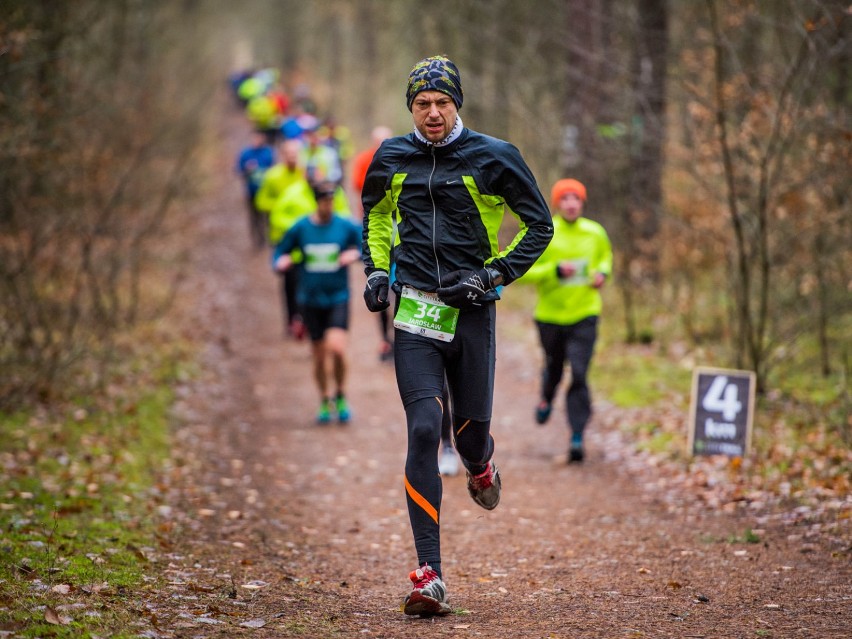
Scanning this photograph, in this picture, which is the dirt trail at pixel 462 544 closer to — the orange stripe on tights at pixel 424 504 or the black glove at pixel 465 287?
the orange stripe on tights at pixel 424 504

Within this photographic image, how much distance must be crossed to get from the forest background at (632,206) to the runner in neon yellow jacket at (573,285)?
115 cm

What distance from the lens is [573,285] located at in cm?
875

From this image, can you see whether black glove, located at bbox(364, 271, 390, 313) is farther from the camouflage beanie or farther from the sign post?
the sign post

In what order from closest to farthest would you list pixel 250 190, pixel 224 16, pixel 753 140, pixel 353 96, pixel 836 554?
1. pixel 836 554
2. pixel 753 140
3. pixel 250 190
4. pixel 353 96
5. pixel 224 16

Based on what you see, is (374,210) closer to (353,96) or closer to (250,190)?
(250,190)

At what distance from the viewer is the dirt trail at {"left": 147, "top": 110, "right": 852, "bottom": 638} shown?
4770 mm

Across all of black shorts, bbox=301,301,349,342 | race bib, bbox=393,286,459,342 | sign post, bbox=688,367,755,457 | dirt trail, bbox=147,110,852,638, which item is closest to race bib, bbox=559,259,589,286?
sign post, bbox=688,367,755,457

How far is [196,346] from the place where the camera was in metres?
14.7

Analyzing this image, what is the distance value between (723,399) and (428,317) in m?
4.23

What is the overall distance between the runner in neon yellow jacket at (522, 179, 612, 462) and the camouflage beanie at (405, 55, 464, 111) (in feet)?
12.5

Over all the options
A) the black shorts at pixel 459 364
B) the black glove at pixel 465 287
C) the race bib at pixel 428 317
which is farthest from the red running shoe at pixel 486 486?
the black glove at pixel 465 287

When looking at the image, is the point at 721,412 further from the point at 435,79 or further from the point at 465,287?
the point at 435,79

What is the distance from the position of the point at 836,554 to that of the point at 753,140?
5.39 meters

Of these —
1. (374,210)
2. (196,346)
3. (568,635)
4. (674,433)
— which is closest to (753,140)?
(674,433)
